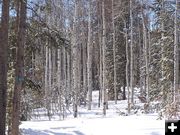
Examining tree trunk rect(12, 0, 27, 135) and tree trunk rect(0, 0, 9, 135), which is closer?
tree trunk rect(0, 0, 9, 135)

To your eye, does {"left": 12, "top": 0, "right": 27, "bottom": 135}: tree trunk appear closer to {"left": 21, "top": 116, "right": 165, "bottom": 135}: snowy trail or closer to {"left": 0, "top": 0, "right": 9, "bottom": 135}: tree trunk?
{"left": 0, "top": 0, "right": 9, "bottom": 135}: tree trunk

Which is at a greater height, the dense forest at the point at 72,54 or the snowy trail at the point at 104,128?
A: the dense forest at the point at 72,54

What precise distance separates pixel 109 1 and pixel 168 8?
5.69m

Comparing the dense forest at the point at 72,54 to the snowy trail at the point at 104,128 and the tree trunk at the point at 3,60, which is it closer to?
the tree trunk at the point at 3,60

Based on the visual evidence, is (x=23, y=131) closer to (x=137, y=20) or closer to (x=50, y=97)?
(x=50, y=97)

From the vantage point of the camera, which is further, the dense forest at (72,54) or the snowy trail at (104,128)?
the snowy trail at (104,128)

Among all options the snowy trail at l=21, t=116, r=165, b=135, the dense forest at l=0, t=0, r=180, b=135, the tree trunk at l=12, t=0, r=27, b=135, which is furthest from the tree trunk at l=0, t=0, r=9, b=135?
the snowy trail at l=21, t=116, r=165, b=135

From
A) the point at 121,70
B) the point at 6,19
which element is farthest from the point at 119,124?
the point at 121,70

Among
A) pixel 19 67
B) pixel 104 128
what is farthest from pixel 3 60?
pixel 104 128

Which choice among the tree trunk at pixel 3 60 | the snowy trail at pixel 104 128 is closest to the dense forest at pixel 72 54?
the tree trunk at pixel 3 60

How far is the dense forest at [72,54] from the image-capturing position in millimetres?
12164

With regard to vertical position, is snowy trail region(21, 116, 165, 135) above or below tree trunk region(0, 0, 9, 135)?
below

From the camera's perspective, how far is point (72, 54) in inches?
1148

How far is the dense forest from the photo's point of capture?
479 inches
